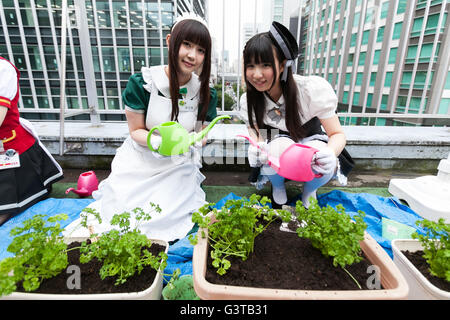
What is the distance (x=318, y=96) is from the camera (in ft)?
3.79

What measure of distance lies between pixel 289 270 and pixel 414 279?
33 cm

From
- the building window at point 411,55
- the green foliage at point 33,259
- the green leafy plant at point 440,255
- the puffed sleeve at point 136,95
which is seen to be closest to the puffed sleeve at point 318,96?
the green leafy plant at point 440,255

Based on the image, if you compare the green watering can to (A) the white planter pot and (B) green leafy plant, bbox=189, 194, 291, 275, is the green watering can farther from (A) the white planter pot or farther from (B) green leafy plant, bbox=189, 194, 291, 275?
(A) the white planter pot

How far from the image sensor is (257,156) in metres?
1.24

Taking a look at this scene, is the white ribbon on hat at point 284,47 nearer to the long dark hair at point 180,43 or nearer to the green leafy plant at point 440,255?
the long dark hair at point 180,43

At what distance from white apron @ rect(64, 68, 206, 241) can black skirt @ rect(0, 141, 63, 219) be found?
41 centimetres

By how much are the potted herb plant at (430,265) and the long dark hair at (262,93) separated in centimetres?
71

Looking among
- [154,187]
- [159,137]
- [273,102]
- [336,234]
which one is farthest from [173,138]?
[336,234]

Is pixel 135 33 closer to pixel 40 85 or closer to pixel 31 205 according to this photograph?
pixel 40 85

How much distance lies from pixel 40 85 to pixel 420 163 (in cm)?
1090

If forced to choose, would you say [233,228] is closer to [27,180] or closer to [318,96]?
[318,96]

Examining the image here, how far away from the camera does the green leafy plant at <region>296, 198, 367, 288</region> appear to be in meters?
0.58

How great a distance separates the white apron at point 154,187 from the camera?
115 cm
